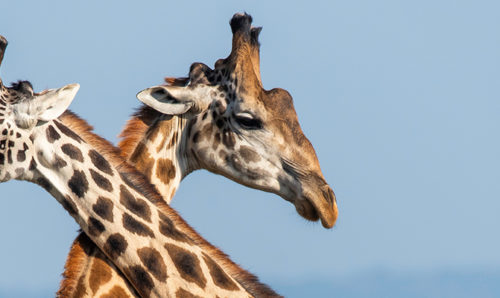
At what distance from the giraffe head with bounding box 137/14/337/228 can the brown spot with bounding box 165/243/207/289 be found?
2.29 metres

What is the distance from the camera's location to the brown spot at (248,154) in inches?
442

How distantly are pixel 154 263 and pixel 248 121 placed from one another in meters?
2.96

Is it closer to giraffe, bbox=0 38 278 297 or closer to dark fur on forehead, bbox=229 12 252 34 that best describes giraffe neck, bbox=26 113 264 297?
giraffe, bbox=0 38 278 297

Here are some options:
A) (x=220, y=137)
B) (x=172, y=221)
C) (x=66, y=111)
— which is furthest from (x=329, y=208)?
(x=66, y=111)

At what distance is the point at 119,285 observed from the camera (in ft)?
29.5

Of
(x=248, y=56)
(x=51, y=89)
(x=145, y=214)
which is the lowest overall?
(x=145, y=214)

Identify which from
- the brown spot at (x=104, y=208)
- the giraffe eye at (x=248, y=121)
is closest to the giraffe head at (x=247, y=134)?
the giraffe eye at (x=248, y=121)

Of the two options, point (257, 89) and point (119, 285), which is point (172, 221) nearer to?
point (119, 285)

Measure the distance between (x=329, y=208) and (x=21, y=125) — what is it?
11.8ft

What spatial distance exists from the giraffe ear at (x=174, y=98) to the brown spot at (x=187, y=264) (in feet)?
8.65

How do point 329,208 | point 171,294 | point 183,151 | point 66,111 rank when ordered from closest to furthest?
point 171,294
point 66,111
point 329,208
point 183,151

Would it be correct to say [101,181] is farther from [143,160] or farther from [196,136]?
[196,136]

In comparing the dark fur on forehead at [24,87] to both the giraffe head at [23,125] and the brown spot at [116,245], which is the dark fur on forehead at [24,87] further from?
the brown spot at [116,245]

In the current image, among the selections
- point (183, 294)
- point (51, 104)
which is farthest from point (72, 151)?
point (183, 294)
